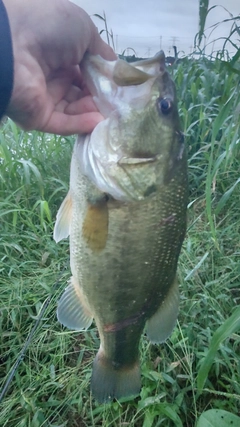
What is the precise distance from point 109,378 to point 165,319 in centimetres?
29

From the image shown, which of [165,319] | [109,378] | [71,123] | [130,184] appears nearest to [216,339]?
[165,319]

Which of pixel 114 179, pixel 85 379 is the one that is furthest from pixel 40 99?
pixel 85 379

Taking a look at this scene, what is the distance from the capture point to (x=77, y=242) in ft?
4.55

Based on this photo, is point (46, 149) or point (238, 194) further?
point (46, 149)

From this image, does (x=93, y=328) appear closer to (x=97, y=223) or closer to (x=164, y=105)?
(x=97, y=223)

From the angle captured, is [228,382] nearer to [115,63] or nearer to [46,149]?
[115,63]

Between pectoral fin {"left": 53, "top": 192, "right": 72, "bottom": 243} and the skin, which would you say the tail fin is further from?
the skin

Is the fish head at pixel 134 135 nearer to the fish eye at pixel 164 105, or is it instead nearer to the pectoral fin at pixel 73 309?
the fish eye at pixel 164 105

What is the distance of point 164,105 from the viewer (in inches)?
52.3

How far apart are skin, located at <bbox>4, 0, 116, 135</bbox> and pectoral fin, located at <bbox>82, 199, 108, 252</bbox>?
0.22 metres

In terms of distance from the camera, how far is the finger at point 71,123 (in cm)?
134

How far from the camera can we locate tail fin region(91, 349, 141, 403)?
1567 mm

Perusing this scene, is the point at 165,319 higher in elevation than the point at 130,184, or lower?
lower

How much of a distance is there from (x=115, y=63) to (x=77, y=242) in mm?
494
